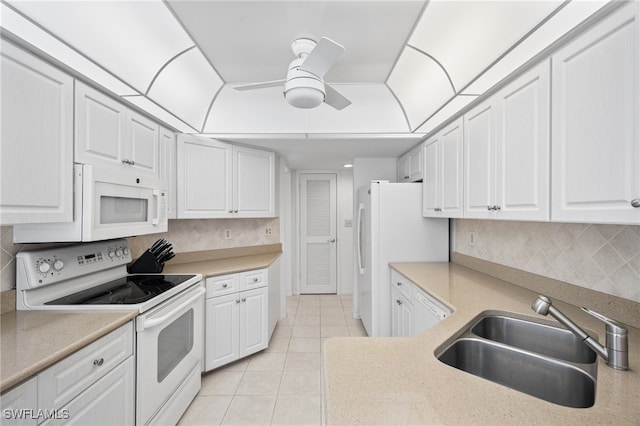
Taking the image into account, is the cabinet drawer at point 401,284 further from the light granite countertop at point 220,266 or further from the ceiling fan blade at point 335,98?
the ceiling fan blade at point 335,98

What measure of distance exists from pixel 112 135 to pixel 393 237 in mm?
2514

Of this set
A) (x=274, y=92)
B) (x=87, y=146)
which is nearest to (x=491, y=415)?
(x=87, y=146)

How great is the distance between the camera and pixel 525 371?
1108 millimetres

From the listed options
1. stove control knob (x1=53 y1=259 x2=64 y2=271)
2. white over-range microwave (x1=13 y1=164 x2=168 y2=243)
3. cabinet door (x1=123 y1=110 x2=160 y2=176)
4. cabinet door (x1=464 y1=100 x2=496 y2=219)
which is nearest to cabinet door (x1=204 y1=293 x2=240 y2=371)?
white over-range microwave (x1=13 y1=164 x2=168 y2=243)

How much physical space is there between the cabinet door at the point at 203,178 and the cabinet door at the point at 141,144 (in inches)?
12.1

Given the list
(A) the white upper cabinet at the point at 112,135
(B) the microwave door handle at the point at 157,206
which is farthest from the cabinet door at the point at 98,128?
(B) the microwave door handle at the point at 157,206

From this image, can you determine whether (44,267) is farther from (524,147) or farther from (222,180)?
(524,147)

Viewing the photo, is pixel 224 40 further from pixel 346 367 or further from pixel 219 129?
pixel 346 367

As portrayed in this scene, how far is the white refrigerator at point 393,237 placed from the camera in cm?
285

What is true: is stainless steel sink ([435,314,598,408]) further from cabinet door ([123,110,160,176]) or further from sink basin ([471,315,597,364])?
cabinet door ([123,110,160,176])

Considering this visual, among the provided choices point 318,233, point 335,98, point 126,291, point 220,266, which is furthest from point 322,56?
point 318,233

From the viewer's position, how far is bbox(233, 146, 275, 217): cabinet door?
9.76ft

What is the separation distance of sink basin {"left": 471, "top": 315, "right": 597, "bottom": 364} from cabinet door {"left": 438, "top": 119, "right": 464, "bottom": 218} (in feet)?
2.80

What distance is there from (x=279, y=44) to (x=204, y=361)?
2.62 metres
